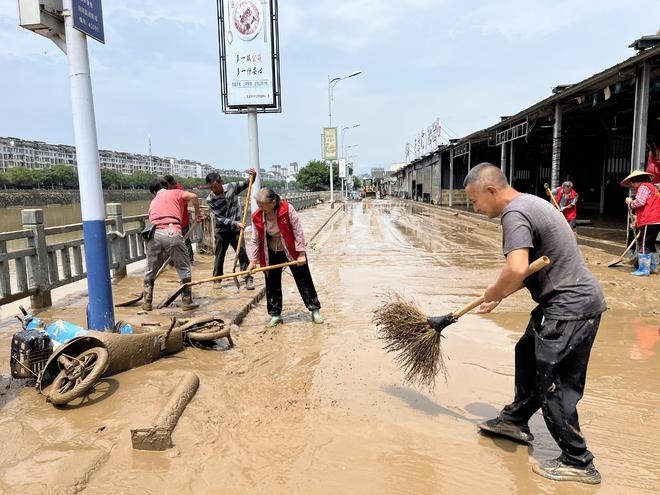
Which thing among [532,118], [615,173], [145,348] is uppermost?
[532,118]

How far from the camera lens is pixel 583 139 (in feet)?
75.7

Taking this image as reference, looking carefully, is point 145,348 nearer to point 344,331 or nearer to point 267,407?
point 267,407

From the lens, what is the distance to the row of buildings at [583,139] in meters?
9.43

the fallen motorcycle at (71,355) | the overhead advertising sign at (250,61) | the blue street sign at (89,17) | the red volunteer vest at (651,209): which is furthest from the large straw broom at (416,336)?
the overhead advertising sign at (250,61)

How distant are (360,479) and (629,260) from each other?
26.3ft

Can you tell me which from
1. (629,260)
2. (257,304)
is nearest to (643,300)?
(629,260)

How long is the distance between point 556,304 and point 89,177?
3618mm

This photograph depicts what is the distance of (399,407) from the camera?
3324mm

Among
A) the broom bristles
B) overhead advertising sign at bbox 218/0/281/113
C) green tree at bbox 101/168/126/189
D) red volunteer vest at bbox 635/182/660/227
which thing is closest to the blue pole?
the broom bristles

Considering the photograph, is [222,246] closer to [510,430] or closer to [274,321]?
[274,321]

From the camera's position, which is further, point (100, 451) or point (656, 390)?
point (656, 390)

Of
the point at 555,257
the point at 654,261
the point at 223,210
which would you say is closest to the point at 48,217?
the point at 223,210

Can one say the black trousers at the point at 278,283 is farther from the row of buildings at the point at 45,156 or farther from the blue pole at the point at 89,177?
the row of buildings at the point at 45,156

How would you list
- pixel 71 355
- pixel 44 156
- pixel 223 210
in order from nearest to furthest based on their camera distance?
pixel 71 355, pixel 223 210, pixel 44 156
